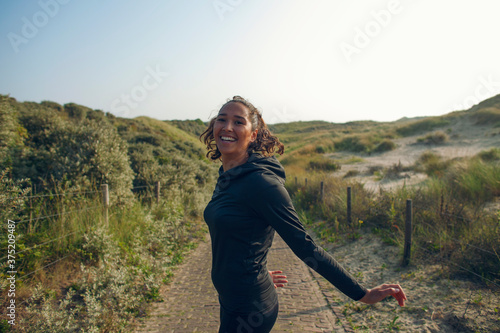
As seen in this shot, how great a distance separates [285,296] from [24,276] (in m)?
3.88

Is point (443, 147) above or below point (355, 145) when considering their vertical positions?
below

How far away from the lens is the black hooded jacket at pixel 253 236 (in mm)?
1505

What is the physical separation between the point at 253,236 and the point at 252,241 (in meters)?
0.03

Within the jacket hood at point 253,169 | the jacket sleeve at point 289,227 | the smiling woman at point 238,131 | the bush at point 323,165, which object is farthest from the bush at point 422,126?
the jacket sleeve at point 289,227

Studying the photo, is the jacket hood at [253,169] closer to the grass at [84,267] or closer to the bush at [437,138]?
the grass at [84,267]

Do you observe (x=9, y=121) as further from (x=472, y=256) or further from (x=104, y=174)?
(x=472, y=256)

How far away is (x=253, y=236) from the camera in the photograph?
1.62 metres

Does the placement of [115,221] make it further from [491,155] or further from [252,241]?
[491,155]

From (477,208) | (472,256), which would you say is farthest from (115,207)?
(477,208)

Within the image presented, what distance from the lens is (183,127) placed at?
40.5m

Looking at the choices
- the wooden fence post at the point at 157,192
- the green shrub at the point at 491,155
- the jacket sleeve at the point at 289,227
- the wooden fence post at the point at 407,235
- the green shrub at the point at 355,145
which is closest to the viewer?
the jacket sleeve at the point at 289,227

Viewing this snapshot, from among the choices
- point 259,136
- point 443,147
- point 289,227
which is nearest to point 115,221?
point 259,136

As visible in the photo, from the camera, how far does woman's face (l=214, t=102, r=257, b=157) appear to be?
76.0 inches

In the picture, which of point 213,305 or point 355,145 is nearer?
point 213,305
